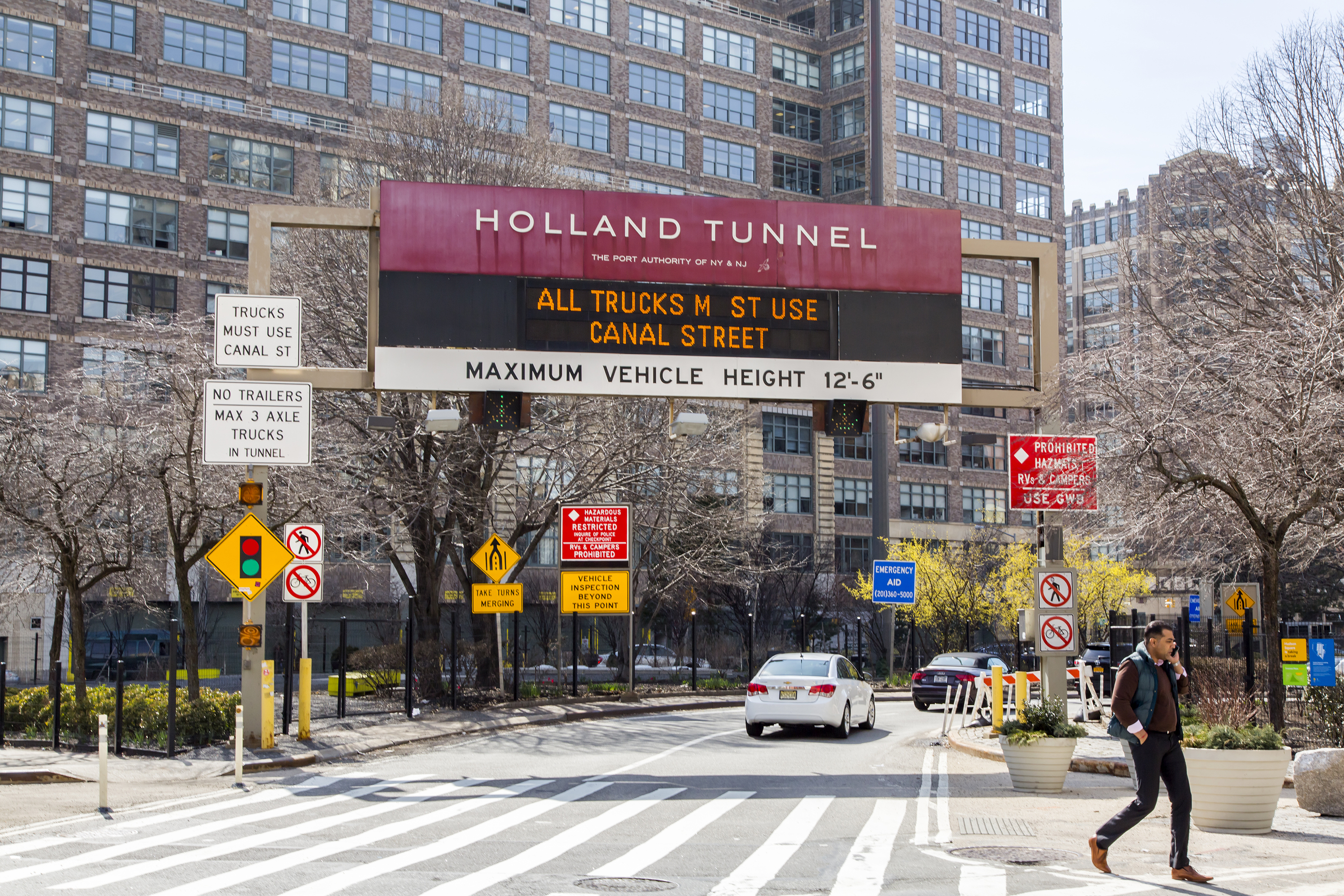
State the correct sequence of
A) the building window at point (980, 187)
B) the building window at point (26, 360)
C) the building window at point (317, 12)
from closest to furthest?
the building window at point (26, 360), the building window at point (317, 12), the building window at point (980, 187)

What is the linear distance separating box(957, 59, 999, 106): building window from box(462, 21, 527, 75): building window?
2979 centimetres

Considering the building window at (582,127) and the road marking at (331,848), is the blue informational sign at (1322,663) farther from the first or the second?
the building window at (582,127)

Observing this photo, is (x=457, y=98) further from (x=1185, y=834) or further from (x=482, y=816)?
A: (x=1185, y=834)

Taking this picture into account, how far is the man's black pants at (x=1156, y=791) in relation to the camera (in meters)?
9.77

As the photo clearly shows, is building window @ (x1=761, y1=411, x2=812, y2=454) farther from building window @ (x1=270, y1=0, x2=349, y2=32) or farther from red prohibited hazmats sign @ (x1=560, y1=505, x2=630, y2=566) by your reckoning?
red prohibited hazmats sign @ (x1=560, y1=505, x2=630, y2=566)

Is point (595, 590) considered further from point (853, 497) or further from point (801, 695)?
point (853, 497)

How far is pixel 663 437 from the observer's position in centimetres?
3309

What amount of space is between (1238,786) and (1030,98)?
82.3m

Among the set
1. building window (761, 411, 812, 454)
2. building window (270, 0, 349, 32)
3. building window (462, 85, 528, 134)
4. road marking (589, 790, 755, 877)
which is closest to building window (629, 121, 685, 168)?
building window (462, 85, 528, 134)

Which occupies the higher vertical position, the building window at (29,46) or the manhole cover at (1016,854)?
the building window at (29,46)

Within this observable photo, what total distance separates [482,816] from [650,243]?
29.3ft

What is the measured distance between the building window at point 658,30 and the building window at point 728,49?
1.66m

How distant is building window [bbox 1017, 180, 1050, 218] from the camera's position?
284ft

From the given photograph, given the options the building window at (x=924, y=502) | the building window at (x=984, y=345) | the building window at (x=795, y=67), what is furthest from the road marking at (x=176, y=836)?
the building window at (x=795, y=67)
